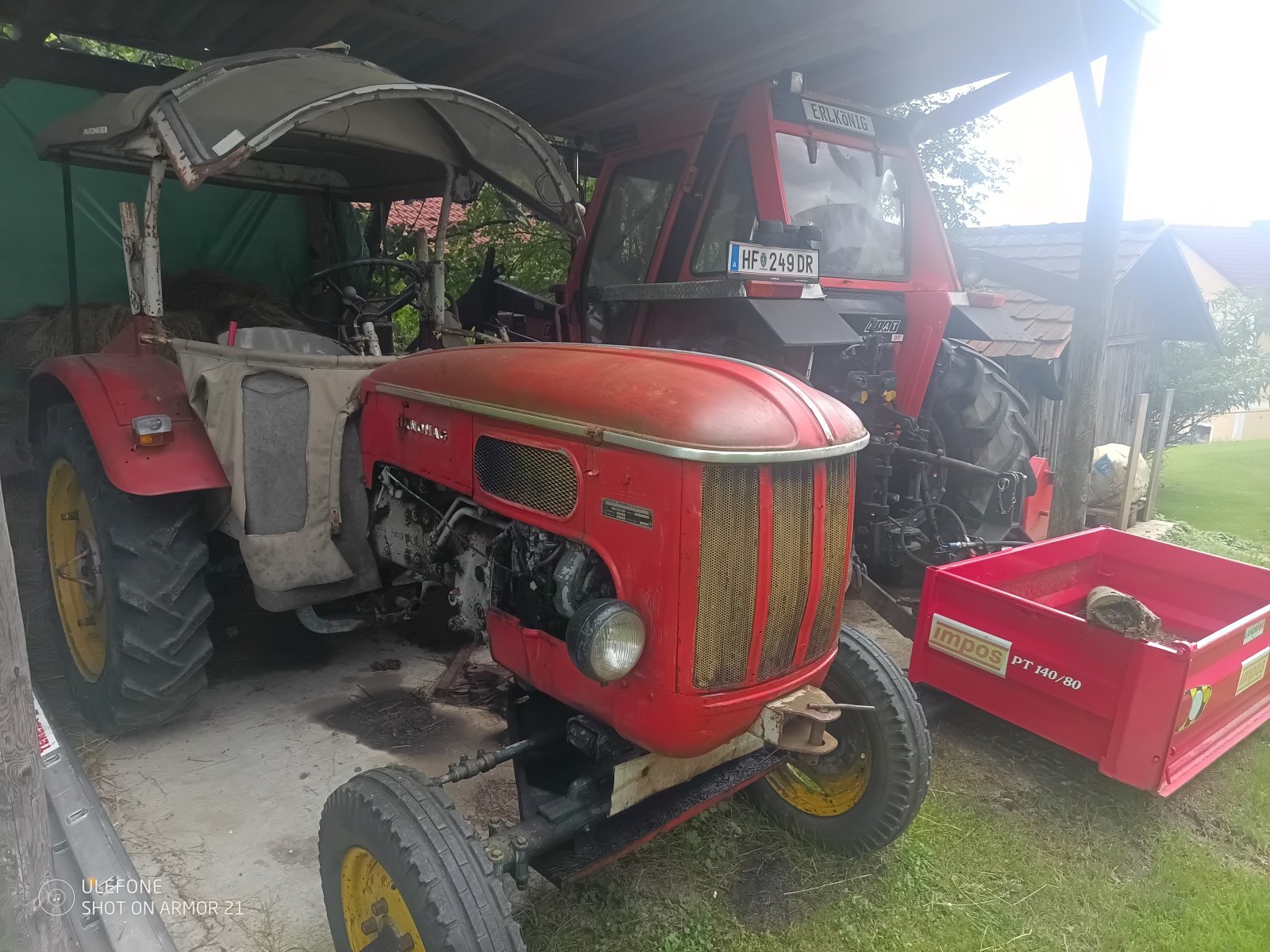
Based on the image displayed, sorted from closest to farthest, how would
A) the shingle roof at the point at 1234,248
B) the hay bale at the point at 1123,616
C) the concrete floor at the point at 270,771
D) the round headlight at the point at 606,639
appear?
1. the round headlight at the point at 606,639
2. the concrete floor at the point at 270,771
3. the hay bale at the point at 1123,616
4. the shingle roof at the point at 1234,248

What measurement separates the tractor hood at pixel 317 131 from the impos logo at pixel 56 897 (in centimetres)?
179

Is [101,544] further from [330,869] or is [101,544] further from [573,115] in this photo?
[573,115]

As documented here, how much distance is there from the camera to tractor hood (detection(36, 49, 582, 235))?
2.37m

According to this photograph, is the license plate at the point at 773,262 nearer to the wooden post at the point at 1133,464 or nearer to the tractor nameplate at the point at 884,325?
the tractor nameplate at the point at 884,325

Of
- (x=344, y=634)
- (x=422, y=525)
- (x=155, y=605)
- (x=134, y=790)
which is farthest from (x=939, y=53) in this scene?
(x=134, y=790)

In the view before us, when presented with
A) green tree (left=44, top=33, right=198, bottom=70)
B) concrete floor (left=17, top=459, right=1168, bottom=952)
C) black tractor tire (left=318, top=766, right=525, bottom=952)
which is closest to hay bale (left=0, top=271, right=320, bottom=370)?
green tree (left=44, top=33, right=198, bottom=70)

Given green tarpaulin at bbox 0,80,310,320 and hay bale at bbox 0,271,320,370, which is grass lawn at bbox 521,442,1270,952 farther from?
green tarpaulin at bbox 0,80,310,320

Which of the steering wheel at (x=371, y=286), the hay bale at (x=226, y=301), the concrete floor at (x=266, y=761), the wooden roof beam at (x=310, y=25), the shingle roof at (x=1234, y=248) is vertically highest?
the shingle roof at (x=1234, y=248)

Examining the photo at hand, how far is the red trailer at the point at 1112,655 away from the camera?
2412 mm

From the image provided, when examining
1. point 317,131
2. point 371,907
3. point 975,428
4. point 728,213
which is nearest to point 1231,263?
point 975,428

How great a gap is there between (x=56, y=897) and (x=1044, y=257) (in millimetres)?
9274

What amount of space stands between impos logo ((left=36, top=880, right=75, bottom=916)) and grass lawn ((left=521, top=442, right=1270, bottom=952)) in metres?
1.01

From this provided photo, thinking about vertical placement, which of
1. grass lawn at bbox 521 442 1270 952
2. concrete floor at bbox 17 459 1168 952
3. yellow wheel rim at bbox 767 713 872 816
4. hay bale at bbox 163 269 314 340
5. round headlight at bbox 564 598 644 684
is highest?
hay bale at bbox 163 269 314 340

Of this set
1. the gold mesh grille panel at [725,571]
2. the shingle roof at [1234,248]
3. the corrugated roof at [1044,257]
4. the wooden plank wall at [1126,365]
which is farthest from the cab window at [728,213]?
the shingle roof at [1234,248]
